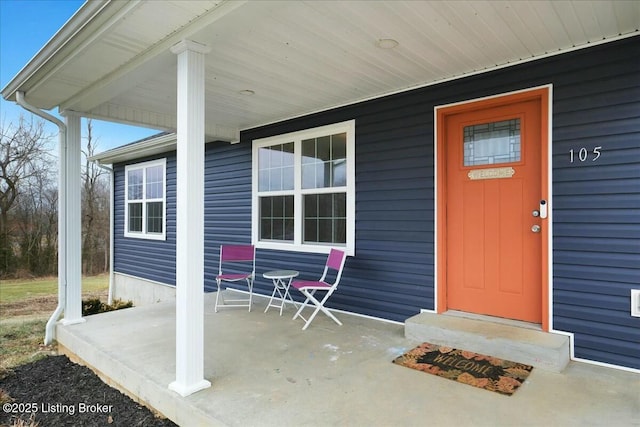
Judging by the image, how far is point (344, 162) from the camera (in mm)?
4465

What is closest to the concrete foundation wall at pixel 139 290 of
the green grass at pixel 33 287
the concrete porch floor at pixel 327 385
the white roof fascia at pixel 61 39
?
the green grass at pixel 33 287

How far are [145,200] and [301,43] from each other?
6428mm

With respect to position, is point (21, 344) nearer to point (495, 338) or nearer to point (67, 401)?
point (67, 401)

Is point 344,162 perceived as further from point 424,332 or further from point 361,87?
point 424,332

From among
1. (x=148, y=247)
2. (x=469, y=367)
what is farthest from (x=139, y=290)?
(x=469, y=367)

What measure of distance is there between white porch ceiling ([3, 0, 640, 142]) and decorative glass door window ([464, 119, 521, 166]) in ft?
1.72

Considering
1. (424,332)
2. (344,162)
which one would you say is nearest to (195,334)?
(424,332)

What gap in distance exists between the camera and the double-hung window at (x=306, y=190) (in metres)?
4.46

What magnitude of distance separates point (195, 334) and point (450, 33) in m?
2.73

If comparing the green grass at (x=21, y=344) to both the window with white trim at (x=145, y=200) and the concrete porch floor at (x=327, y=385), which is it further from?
the window with white trim at (x=145, y=200)

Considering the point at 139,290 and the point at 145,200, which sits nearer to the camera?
the point at 145,200

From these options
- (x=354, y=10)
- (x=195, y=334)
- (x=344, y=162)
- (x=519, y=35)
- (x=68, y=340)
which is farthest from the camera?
(x=344, y=162)

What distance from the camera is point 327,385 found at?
248 centimetres

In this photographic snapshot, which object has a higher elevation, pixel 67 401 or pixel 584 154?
pixel 584 154
